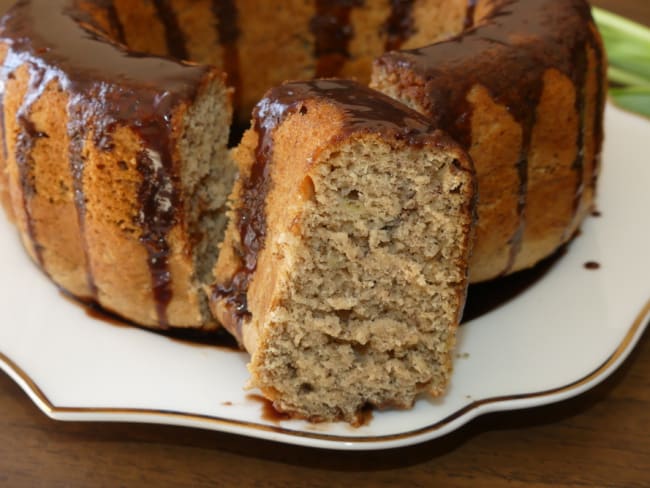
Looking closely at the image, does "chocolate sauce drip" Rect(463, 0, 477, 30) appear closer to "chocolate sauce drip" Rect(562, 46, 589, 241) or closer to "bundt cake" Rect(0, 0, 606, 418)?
"bundt cake" Rect(0, 0, 606, 418)

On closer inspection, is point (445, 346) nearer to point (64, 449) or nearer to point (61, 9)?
point (64, 449)

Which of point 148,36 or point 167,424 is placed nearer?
point 167,424

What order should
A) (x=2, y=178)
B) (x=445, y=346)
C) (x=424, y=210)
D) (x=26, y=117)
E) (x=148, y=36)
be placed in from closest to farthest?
(x=424, y=210) → (x=445, y=346) → (x=26, y=117) → (x=2, y=178) → (x=148, y=36)

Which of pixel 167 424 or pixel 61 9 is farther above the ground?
pixel 61 9

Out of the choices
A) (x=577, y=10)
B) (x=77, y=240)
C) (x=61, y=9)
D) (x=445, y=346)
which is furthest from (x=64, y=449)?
(x=577, y=10)

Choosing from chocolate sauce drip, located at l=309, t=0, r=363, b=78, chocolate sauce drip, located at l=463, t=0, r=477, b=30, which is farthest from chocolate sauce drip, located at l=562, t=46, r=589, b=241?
chocolate sauce drip, located at l=309, t=0, r=363, b=78

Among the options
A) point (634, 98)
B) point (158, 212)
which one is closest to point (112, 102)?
point (158, 212)
